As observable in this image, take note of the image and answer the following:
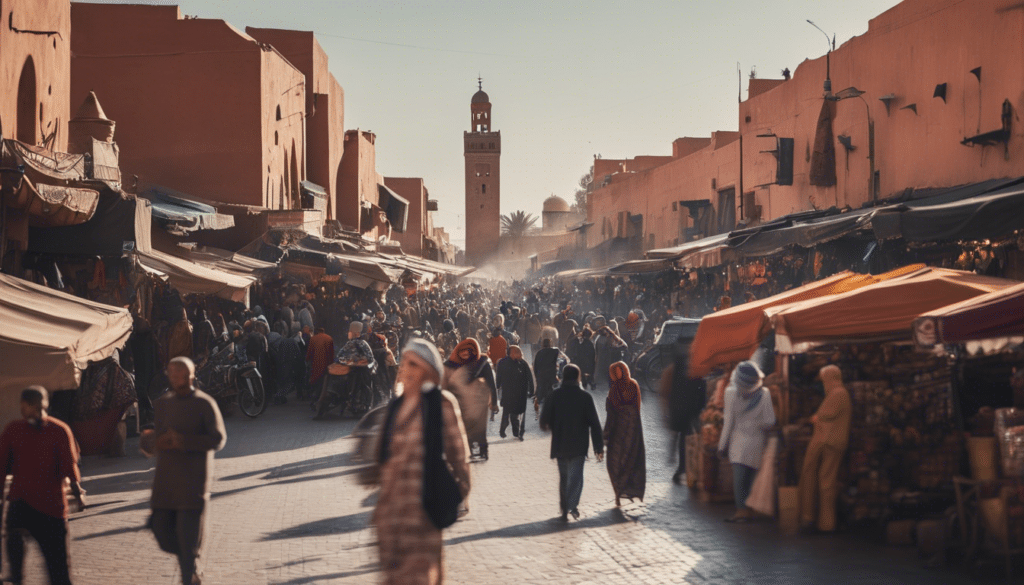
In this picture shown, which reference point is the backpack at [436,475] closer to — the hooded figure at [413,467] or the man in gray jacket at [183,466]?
the hooded figure at [413,467]

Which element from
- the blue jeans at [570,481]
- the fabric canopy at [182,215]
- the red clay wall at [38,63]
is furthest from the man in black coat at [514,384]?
the fabric canopy at [182,215]

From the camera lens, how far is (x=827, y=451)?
26.5ft

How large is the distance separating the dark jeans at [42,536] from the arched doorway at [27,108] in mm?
9292

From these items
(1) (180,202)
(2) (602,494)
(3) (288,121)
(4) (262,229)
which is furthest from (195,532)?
(3) (288,121)

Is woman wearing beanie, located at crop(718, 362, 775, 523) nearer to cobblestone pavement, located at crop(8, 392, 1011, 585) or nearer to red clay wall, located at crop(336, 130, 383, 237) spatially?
cobblestone pavement, located at crop(8, 392, 1011, 585)

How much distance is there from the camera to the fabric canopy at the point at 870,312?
8.16 meters

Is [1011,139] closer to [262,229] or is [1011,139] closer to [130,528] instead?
[130,528]

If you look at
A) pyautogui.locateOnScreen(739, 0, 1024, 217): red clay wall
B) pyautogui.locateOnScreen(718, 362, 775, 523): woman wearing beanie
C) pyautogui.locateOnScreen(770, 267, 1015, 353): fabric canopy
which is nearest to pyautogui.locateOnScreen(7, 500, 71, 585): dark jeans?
pyautogui.locateOnScreen(718, 362, 775, 523): woman wearing beanie

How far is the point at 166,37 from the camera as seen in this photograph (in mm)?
24891

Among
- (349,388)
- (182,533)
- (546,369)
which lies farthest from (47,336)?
(349,388)

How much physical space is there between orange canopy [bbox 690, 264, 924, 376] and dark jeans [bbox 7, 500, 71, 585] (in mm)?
6014

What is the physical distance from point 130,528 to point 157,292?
24.8ft

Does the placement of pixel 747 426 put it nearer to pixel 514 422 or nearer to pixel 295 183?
pixel 514 422

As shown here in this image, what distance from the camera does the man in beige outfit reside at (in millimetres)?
8055
